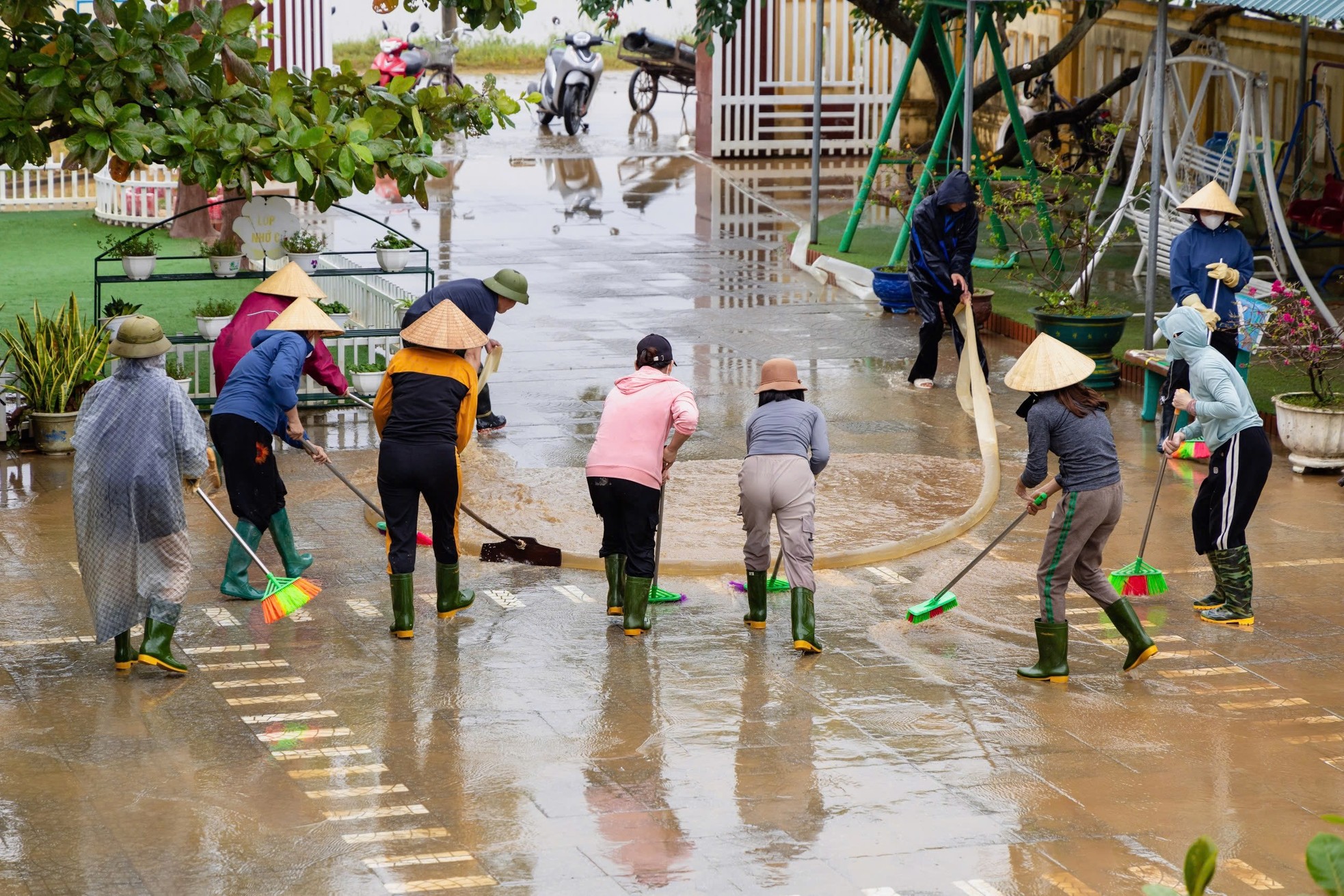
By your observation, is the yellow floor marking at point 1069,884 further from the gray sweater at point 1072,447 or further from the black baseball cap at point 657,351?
the black baseball cap at point 657,351

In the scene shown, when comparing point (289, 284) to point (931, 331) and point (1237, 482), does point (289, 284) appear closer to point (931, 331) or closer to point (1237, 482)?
point (1237, 482)

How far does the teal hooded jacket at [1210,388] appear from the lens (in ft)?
28.0

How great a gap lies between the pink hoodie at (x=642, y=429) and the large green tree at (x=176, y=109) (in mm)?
1522

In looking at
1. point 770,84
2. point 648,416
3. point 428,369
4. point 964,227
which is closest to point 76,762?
point 428,369

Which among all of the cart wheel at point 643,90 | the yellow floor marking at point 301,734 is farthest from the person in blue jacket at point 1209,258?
the cart wheel at point 643,90

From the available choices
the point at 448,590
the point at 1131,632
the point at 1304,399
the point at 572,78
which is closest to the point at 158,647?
the point at 448,590

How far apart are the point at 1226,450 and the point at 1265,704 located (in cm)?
153

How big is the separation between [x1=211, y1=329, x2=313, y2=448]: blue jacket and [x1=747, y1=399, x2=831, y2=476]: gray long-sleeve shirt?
7.59ft

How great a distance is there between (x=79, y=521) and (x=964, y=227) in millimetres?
7897

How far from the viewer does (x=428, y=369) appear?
8.32 meters

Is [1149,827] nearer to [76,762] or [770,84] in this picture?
[76,762]

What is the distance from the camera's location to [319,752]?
696cm

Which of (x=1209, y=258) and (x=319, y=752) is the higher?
(x=1209, y=258)

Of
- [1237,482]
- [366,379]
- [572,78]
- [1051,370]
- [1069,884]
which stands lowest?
[1069,884]
